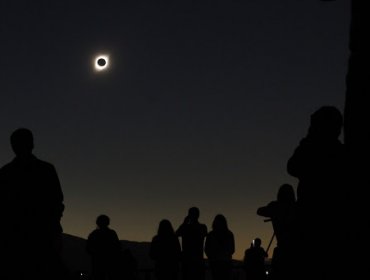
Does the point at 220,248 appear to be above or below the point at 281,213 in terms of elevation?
above

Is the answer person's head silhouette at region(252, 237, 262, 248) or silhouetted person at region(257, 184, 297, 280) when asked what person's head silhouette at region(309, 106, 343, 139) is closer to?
silhouetted person at region(257, 184, 297, 280)

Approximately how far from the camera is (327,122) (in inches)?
184

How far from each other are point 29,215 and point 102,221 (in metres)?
6.64

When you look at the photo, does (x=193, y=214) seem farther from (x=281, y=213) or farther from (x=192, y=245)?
(x=281, y=213)

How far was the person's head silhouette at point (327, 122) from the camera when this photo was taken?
15.3 ft

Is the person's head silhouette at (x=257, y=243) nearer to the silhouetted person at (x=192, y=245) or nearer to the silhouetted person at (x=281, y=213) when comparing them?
the silhouetted person at (x=192, y=245)

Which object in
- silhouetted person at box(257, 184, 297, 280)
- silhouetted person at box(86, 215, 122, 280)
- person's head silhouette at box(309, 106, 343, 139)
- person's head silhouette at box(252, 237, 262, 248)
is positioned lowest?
person's head silhouette at box(309, 106, 343, 139)

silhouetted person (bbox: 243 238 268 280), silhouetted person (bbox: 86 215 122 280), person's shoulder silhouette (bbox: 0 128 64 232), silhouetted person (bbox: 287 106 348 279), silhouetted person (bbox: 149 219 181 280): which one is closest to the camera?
silhouetted person (bbox: 287 106 348 279)

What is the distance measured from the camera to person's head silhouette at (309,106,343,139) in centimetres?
467

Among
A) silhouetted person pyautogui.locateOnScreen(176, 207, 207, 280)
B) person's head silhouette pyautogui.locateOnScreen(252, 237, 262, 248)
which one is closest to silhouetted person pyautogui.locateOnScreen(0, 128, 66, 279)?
silhouetted person pyautogui.locateOnScreen(176, 207, 207, 280)

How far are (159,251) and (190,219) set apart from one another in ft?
2.66

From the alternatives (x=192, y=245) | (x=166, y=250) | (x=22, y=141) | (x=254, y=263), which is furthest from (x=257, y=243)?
(x=22, y=141)

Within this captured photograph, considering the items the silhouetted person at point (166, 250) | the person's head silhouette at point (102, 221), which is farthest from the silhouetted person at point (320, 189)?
the silhouetted person at point (166, 250)

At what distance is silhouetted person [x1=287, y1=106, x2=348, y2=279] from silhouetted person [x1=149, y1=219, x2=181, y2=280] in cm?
848
